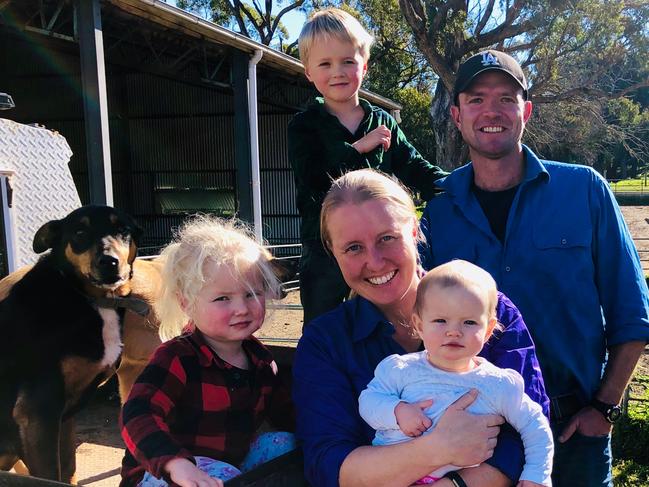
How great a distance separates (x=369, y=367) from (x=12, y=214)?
3.69m

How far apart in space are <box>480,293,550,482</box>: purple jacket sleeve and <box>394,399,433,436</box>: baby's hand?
0.21m

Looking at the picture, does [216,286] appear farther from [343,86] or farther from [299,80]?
[299,80]

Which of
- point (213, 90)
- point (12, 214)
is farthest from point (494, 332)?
point (213, 90)

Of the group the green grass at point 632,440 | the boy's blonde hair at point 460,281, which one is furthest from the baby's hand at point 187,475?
the green grass at point 632,440

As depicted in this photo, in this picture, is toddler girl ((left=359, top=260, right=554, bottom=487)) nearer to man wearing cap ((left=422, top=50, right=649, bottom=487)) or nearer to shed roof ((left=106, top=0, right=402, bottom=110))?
man wearing cap ((left=422, top=50, right=649, bottom=487))

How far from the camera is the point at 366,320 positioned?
6.68 feet

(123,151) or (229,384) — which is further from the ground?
(123,151)

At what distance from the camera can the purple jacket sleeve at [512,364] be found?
172 cm

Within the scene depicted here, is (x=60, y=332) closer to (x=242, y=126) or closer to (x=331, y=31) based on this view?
(x=331, y=31)

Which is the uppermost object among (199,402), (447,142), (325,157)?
(447,142)

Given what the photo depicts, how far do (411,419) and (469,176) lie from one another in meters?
1.34

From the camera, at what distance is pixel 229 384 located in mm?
2172

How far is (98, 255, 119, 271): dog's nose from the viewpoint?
314 centimetres

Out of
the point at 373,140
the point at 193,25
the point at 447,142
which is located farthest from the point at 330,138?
the point at 447,142
